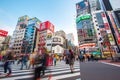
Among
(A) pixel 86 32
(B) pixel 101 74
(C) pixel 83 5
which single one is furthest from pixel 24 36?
(B) pixel 101 74

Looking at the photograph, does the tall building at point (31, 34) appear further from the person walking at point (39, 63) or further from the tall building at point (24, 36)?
the person walking at point (39, 63)

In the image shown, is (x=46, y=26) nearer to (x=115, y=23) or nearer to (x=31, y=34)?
(x=31, y=34)

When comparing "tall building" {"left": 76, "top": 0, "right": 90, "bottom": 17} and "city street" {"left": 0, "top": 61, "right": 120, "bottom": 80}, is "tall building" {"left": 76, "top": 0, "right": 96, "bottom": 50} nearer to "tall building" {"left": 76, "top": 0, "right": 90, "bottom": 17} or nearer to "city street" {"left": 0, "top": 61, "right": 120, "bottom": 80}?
"tall building" {"left": 76, "top": 0, "right": 90, "bottom": 17}

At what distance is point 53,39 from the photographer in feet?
226


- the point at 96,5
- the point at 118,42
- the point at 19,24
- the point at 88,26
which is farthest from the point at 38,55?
the point at 96,5

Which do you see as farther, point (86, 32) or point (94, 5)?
point (94, 5)

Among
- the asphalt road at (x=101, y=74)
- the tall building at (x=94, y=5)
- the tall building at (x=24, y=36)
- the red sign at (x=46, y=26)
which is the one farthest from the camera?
the tall building at (x=94, y=5)

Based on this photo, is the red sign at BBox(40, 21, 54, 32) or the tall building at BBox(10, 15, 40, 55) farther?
the red sign at BBox(40, 21, 54, 32)

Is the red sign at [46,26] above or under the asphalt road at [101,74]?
above

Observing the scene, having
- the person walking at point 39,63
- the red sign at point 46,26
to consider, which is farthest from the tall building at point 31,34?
the person walking at point 39,63

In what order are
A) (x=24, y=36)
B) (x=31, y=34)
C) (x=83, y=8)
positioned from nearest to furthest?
1. (x=31, y=34)
2. (x=24, y=36)
3. (x=83, y=8)

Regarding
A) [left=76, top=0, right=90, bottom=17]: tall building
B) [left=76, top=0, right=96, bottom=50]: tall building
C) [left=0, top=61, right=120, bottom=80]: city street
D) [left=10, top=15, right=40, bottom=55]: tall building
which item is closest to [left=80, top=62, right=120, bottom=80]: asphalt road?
[left=0, top=61, right=120, bottom=80]: city street

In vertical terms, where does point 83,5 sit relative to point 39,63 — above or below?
above

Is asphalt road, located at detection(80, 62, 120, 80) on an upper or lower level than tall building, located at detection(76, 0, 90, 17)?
lower
